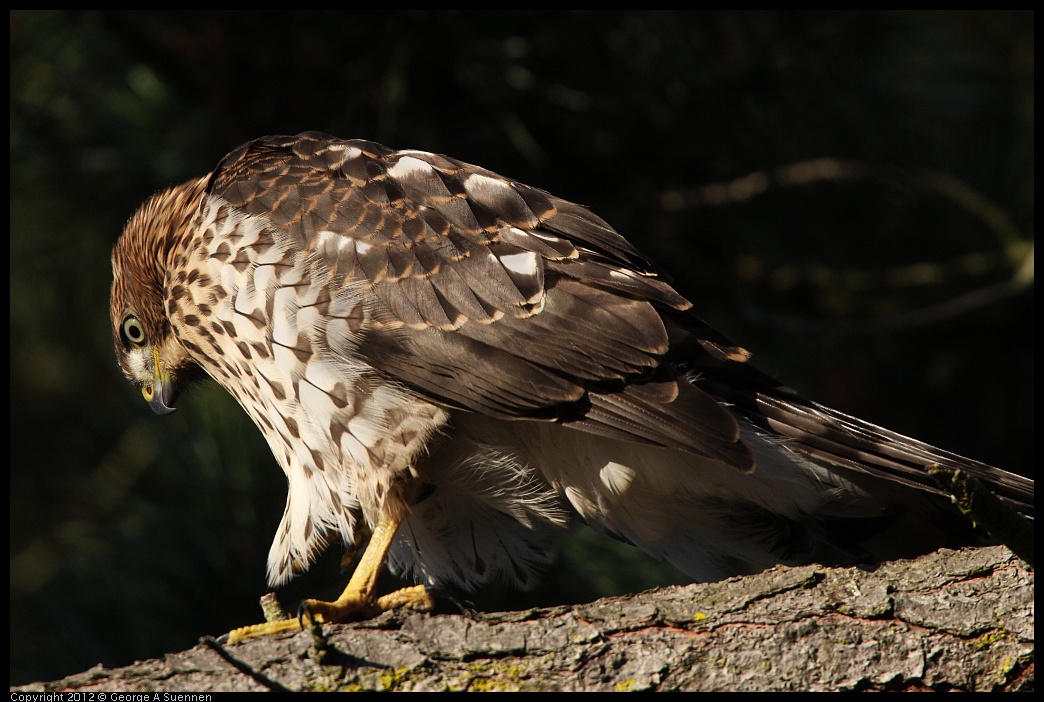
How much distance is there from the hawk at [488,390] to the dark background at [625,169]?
956 mm

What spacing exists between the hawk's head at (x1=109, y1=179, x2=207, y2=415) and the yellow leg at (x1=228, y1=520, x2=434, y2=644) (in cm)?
116

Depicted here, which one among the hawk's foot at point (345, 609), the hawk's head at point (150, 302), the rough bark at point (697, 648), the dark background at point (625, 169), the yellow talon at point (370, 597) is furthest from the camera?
the dark background at point (625, 169)

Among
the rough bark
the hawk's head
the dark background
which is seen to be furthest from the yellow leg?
the hawk's head

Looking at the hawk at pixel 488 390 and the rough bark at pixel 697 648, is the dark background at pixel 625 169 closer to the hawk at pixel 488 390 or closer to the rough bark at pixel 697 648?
the hawk at pixel 488 390

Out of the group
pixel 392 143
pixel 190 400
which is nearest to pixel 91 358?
pixel 190 400

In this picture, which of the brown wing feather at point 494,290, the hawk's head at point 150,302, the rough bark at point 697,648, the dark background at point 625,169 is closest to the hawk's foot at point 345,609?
the rough bark at point 697,648

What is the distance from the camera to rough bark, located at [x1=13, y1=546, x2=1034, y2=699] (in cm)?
221

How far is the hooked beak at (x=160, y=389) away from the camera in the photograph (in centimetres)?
393

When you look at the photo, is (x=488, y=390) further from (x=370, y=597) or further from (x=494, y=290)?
(x=370, y=597)

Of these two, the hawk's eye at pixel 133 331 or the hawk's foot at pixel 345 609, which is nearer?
the hawk's foot at pixel 345 609

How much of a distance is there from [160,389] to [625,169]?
219 centimetres

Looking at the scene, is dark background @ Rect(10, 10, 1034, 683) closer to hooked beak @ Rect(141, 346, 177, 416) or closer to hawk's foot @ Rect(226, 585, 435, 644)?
hooked beak @ Rect(141, 346, 177, 416)

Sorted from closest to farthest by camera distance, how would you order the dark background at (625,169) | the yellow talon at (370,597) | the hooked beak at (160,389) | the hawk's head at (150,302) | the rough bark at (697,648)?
1. the rough bark at (697,648)
2. the yellow talon at (370,597)
3. the hawk's head at (150,302)
4. the hooked beak at (160,389)
5. the dark background at (625,169)

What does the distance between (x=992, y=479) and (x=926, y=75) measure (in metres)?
2.96
